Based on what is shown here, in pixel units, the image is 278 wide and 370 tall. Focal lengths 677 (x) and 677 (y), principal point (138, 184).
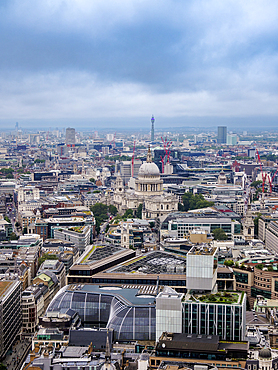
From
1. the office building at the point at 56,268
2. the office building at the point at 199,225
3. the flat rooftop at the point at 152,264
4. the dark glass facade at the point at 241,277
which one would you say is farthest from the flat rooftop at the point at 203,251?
the office building at the point at 199,225

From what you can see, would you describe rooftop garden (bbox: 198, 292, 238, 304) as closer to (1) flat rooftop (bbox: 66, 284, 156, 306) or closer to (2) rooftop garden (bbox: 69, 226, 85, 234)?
(1) flat rooftop (bbox: 66, 284, 156, 306)

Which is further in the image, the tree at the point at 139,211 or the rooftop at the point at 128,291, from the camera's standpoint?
the tree at the point at 139,211

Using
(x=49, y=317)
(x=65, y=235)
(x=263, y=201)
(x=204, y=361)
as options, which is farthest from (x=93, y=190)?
(x=204, y=361)

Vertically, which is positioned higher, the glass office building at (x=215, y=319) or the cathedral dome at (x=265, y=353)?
the glass office building at (x=215, y=319)

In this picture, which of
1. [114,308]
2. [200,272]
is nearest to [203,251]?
[200,272]

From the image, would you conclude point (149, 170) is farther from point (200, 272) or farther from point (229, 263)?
point (200, 272)

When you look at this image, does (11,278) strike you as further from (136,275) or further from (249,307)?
(249,307)

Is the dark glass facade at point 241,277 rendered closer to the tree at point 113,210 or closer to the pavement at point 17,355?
the pavement at point 17,355
